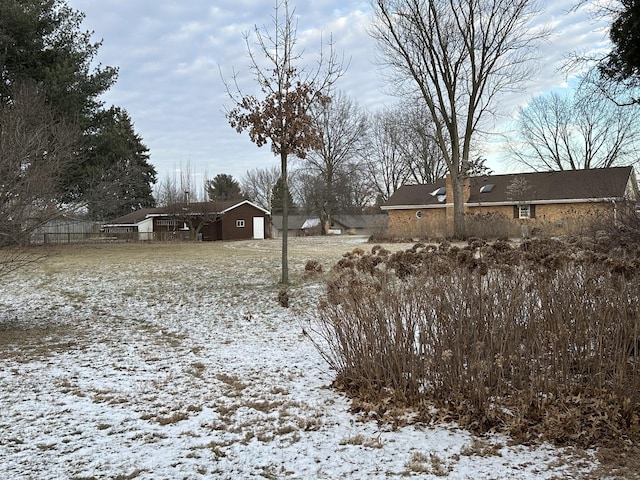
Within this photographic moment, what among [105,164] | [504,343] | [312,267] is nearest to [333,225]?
[105,164]

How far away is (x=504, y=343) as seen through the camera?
157 inches

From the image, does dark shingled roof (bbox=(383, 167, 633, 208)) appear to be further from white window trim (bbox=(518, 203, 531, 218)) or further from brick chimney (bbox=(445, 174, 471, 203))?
white window trim (bbox=(518, 203, 531, 218))

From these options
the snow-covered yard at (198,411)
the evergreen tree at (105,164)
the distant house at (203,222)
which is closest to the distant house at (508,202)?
the distant house at (203,222)

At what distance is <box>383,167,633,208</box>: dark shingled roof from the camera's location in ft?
91.5

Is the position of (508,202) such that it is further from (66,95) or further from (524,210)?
(66,95)

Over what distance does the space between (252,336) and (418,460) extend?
454 centimetres

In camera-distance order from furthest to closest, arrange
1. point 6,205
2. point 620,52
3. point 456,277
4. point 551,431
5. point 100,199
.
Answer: point 100,199 < point 6,205 < point 620,52 < point 456,277 < point 551,431

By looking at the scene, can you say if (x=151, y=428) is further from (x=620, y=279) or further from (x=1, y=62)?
(x=1, y=62)

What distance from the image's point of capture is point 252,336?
7.39m

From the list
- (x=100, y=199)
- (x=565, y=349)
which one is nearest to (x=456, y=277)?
(x=565, y=349)

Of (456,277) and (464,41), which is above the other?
(464,41)

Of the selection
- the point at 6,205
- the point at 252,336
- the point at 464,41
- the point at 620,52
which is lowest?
the point at 252,336

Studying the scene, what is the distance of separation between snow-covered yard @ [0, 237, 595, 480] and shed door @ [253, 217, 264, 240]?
105ft

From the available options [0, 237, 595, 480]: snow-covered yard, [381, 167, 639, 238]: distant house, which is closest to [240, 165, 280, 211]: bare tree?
[381, 167, 639, 238]: distant house
